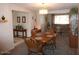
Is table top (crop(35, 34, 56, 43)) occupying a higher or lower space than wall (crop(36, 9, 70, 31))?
lower

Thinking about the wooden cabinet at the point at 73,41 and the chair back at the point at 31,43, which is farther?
the wooden cabinet at the point at 73,41

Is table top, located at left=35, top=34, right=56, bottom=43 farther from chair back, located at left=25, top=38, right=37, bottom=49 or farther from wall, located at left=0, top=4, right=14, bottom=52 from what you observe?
wall, located at left=0, top=4, right=14, bottom=52

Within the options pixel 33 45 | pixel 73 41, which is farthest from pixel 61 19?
pixel 33 45

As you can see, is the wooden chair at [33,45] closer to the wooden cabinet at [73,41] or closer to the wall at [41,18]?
the wall at [41,18]

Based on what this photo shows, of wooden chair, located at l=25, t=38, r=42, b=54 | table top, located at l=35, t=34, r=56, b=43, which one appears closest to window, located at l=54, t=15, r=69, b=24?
table top, located at l=35, t=34, r=56, b=43

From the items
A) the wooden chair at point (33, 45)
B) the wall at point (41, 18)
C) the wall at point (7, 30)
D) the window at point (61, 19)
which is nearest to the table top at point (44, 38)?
the wooden chair at point (33, 45)

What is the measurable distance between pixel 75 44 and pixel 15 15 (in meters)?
2.42

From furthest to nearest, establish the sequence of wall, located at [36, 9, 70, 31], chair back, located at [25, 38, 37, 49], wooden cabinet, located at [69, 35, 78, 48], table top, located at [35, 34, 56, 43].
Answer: wall, located at [36, 9, 70, 31] < wooden cabinet, located at [69, 35, 78, 48] < table top, located at [35, 34, 56, 43] < chair back, located at [25, 38, 37, 49]

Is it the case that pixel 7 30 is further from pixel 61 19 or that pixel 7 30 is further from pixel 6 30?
pixel 61 19

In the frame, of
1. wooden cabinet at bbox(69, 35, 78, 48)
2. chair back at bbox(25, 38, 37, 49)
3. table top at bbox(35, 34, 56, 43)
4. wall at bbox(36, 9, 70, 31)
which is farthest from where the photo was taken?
wall at bbox(36, 9, 70, 31)

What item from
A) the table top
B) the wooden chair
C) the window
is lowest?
the wooden chair

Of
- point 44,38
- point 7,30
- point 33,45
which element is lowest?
point 33,45
